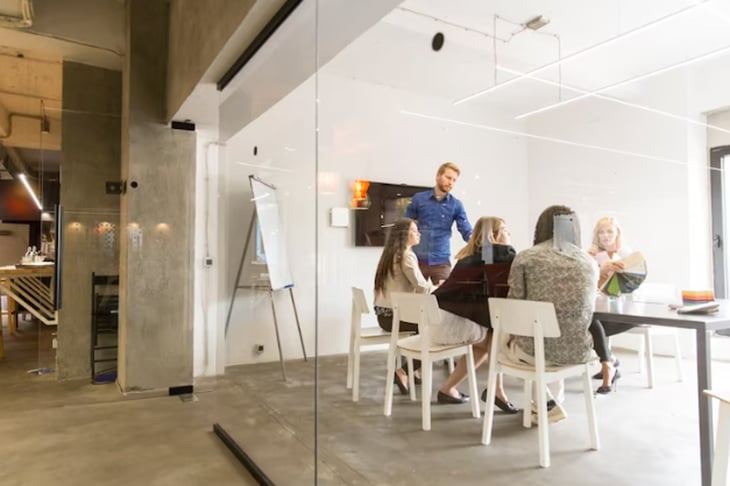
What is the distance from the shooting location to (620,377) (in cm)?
293

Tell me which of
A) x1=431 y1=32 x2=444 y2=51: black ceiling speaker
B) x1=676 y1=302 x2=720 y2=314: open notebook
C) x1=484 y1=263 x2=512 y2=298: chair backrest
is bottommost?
x1=676 y1=302 x2=720 y2=314: open notebook

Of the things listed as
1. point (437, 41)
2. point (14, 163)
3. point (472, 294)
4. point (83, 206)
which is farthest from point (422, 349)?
point (14, 163)

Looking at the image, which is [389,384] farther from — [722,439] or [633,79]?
[633,79]

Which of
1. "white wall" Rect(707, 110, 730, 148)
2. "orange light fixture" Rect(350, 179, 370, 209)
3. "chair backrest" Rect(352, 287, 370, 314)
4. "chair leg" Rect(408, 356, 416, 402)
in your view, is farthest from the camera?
"orange light fixture" Rect(350, 179, 370, 209)

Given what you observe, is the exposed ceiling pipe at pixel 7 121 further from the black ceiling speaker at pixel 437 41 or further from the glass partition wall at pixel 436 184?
the black ceiling speaker at pixel 437 41

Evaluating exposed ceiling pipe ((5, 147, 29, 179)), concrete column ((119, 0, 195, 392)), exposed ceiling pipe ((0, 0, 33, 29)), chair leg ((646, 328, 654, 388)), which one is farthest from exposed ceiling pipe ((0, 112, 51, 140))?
chair leg ((646, 328, 654, 388))

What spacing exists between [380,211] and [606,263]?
1.63 meters

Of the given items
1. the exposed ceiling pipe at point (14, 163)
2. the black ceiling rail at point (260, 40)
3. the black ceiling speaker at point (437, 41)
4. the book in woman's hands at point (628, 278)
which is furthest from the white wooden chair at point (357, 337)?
the exposed ceiling pipe at point (14, 163)

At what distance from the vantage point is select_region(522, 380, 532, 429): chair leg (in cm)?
296

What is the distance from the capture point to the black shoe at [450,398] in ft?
11.2

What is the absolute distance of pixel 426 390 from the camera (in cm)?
313

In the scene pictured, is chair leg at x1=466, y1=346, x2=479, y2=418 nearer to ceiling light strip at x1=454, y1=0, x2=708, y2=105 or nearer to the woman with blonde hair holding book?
the woman with blonde hair holding book

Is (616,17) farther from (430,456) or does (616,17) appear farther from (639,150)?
(430,456)

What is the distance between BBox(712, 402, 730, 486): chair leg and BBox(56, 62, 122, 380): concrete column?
4975mm
